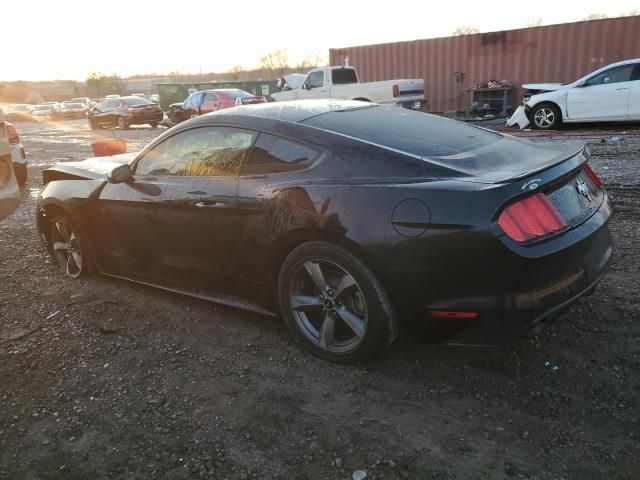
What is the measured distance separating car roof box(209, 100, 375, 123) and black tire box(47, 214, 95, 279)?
172cm

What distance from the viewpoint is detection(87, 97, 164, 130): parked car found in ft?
Answer: 76.9

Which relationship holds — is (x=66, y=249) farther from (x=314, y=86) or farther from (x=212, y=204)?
(x=314, y=86)

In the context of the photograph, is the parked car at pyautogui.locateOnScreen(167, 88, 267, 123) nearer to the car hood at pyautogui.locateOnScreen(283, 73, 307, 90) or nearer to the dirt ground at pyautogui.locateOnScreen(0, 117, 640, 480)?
the car hood at pyautogui.locateOnScreen(283, 73, 307, 90)

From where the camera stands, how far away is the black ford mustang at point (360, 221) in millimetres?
2375

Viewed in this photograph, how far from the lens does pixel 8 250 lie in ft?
18.5

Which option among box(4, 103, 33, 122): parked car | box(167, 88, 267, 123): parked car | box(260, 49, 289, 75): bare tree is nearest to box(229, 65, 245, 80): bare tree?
box(260, 49, 289, 75): bare tree

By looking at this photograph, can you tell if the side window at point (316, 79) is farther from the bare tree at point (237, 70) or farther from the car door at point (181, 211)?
the bare tree at point (237, 70)

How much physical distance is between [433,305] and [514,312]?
37 centimetres

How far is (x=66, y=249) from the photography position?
4.54 meters

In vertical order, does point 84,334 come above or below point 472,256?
below

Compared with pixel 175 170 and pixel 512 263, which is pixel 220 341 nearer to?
pixel 175 170

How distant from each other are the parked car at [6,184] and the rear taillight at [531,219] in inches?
135

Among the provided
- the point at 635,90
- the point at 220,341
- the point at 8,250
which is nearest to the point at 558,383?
the point at 220,341

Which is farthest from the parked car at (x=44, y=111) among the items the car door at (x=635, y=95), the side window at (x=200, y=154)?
the side window at (x=200, y=154)
